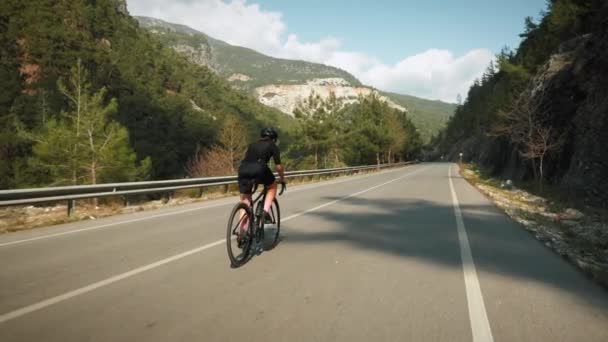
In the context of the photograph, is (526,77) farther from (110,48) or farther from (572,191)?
(110,48)

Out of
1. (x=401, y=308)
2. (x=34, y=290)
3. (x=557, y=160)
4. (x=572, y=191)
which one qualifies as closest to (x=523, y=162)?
(x=557, y=160)

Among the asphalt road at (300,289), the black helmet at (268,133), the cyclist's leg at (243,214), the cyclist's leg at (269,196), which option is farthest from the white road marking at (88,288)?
the black helmet at (268,133)

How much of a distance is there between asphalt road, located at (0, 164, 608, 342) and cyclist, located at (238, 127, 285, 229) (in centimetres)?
99

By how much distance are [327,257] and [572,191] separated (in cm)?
1483

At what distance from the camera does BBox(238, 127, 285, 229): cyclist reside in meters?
5.50

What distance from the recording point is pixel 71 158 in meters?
24.6

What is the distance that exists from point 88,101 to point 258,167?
86.0ft

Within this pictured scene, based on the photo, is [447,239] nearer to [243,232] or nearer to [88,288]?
[243,232]

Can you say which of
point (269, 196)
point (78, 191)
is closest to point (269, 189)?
point (269, 196)

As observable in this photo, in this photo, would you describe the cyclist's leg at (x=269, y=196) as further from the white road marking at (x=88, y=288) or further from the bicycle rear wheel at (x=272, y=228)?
the white road marking at (x=88, y=288)

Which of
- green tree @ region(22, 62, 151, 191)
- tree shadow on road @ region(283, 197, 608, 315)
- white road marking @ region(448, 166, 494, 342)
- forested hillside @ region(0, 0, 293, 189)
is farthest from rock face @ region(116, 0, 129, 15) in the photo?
white road marking @ region(448, 166, 494, 342)

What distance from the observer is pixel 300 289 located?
4.10 meters

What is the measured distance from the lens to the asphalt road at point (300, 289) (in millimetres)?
3086

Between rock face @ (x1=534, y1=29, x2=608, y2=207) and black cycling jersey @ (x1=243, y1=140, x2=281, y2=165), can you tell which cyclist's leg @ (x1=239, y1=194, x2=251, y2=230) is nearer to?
black cycling jersey @ (x1=243, y1=140, x2=281, y2=165)
